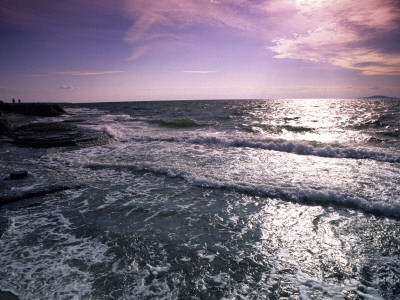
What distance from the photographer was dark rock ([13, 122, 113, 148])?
13203 millimetres

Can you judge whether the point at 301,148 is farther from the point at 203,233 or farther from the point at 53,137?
the point at 53,137

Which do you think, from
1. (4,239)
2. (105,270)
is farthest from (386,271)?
(4,239)

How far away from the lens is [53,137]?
554 inches

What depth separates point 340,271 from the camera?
11.9 feet

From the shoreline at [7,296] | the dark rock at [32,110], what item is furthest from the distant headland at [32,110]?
the shoreline at [7,296]

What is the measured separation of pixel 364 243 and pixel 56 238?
→ 19.9 feet

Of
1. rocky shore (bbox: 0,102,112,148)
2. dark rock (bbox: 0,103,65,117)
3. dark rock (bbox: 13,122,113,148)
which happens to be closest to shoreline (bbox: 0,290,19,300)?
rocky shore (bbox: 0,102,112,148)

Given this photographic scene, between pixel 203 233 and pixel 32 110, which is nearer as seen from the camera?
pixel 203 233

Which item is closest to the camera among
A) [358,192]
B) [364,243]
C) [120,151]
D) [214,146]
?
[364,243]

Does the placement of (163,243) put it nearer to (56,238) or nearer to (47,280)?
(47,280)

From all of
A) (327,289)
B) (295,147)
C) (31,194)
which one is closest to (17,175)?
(31,194)

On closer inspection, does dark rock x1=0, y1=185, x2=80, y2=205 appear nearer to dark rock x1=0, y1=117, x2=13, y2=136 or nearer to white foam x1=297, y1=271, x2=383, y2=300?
white foam x1=297, y1=271, x2=383, y2=300

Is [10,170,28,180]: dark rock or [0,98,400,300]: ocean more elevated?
[10,170,28,180]: dark rock

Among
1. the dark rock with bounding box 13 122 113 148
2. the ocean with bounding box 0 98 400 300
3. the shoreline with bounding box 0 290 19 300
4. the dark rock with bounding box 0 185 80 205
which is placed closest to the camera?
the shoreline with bounding box 0 290 19 300
